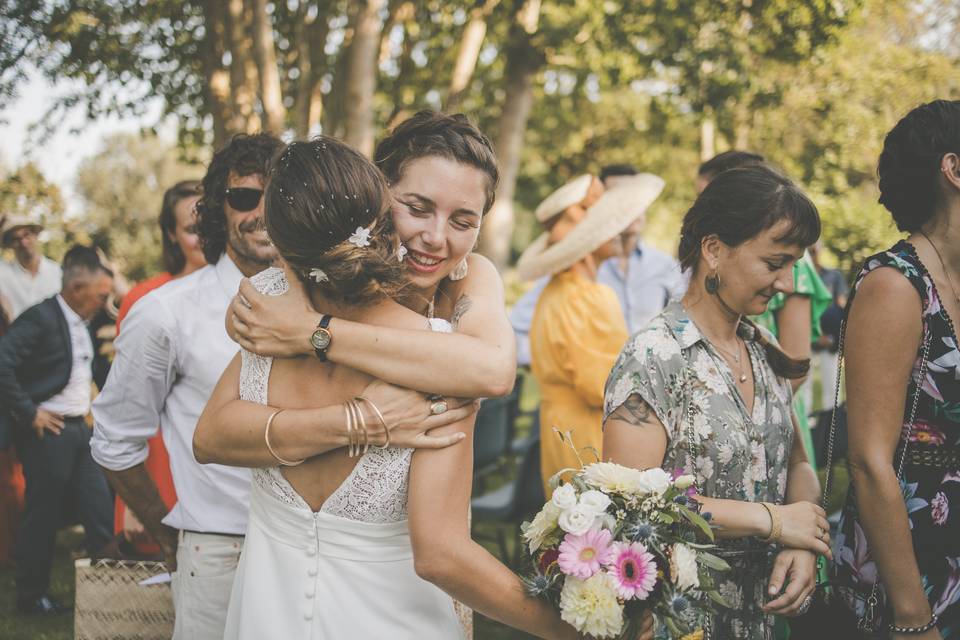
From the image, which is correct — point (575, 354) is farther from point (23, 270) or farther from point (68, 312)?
point (23, 270)

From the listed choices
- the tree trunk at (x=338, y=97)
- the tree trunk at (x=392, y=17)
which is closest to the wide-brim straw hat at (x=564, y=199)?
the tree trunk at (x=338, y=97)

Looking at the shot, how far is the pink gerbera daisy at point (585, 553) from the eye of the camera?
1.76 metres

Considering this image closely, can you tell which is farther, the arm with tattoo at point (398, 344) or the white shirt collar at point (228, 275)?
the white shirt collar at point (228, 275)

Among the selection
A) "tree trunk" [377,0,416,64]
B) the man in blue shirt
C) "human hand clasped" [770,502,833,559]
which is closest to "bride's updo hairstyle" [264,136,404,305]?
"human hand clasped" [770,502,833,559]

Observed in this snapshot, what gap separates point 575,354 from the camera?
4.38 metres

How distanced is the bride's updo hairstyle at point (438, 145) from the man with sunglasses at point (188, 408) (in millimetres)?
816

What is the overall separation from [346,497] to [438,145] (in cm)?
91

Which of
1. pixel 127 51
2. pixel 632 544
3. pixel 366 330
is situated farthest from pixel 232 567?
pixel 127 51

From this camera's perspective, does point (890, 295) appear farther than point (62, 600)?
No

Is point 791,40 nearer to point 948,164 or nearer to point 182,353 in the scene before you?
point 948,164

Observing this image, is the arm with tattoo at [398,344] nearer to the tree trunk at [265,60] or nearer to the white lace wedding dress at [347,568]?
the white lace wedding dress at [347,568]

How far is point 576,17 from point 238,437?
12.8m

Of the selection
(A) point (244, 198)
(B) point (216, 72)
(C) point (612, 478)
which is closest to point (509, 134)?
(B) point (216, 72)

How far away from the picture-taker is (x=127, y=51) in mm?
9844
